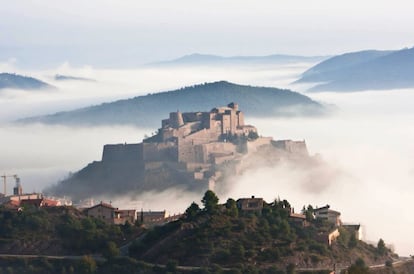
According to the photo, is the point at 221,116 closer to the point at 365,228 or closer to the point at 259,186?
the point at 259,186

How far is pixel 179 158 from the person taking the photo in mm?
131625

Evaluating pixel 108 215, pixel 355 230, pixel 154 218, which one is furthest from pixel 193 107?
pixel 355 230

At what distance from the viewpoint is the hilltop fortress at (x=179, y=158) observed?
13025cm

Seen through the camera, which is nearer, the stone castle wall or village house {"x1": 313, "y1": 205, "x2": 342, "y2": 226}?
village house {"x1": 313, "y1": 205, "x2": 342, "y2": 226}

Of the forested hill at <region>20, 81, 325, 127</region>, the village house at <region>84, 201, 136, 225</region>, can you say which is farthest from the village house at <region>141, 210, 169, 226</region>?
the forested hill at <region>20, 81, 325, 127</region>

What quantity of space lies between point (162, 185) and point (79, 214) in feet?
108

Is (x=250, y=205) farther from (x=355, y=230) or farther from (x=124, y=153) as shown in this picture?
(x=124, y=153)

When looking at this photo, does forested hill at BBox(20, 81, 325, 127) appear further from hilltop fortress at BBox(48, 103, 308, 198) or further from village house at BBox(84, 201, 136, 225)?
village house at BBox(84, 201, 136, 225)

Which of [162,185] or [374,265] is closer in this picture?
[374,265]

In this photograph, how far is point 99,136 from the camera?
182 m

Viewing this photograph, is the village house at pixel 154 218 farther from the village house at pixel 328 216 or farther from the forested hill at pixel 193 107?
the forested hill at pixel 193 107

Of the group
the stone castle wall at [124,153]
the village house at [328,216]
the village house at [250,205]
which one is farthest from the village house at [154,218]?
the stone castle wall at [124,153]

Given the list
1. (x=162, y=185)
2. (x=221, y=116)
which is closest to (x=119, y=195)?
(x=162, y=185)

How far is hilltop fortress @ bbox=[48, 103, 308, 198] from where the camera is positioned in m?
130
